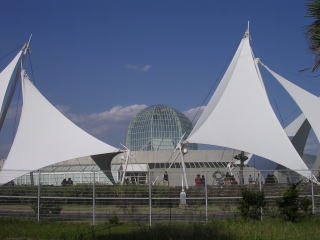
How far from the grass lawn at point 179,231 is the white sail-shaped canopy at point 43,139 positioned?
14.8 meters

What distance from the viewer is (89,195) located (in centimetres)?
1642

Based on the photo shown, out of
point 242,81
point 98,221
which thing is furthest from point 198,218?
point 242,81

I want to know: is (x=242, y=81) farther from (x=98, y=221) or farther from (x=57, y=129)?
(x=98, y=221)

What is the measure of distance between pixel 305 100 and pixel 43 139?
15445 millimetres

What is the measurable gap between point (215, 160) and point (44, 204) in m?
36.9

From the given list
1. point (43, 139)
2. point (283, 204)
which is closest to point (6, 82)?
point (43, 139)

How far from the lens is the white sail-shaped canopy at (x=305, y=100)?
28.9 meters

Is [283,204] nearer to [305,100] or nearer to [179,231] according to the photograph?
[179,231]

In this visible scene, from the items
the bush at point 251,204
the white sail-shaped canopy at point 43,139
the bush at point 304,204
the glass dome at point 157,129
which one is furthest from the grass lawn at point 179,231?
the glass dome at point 157,129

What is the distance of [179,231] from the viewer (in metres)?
11.4

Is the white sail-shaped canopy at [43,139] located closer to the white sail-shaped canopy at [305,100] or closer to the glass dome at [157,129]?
the white sail-shaped canopy at [305,100]

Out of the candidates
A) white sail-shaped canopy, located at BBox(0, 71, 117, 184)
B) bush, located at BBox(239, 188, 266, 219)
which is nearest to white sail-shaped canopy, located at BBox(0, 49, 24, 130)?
white sail-shaped canopy, located at BBox(0, 71, 117, 184)

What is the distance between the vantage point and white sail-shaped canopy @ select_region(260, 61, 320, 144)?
94.9ft

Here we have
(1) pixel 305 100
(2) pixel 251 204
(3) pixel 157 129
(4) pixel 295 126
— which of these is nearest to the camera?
(2) pixel 251 204
